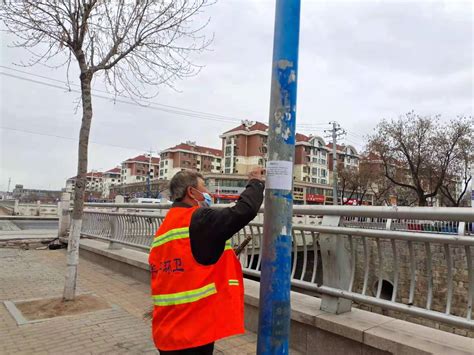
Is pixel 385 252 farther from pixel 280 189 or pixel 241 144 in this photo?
pixel 241 144

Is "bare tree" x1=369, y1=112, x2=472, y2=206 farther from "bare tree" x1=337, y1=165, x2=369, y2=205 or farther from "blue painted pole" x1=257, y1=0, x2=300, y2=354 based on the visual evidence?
"blue painted pole" x1=257, y1=0, x2=300, y2=354

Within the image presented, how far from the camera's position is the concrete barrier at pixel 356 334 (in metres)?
2.70

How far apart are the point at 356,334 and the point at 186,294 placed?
164cm

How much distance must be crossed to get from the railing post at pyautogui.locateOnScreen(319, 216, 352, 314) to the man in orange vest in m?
1.45

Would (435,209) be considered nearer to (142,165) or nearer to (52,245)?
(52,245)

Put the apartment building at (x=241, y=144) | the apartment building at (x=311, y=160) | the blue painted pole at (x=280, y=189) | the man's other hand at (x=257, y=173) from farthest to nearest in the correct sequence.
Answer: the apartment building at (x=311, y=160) < the apartment building at (x=241, y=144) < the man's other hand at (x=257, y=173) < the blue painted pole at (x=280, y=189)

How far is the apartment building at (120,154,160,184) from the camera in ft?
392

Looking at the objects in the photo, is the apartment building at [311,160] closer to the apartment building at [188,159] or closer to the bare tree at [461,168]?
the apartment building at [188,159]

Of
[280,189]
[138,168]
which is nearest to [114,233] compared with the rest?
[280,189]

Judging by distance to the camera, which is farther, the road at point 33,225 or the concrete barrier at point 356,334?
the road at point 33,225

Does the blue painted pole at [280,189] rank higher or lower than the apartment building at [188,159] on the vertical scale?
lower

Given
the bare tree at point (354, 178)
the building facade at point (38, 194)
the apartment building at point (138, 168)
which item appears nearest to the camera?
the bare tree at point (354, 178)

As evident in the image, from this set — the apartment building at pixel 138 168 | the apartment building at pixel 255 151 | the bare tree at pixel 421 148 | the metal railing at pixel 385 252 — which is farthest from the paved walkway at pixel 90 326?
the apartment building at pixel 138 168

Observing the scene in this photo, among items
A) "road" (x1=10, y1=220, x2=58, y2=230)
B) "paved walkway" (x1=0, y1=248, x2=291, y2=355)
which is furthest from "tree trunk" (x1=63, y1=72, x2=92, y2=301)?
"road" (x1=10, y1=220, x2=58, y2=230)
